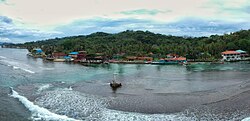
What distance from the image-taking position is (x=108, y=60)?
262 ft

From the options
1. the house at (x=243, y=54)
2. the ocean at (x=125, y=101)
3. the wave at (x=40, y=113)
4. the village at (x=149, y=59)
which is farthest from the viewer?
the house at (x=243, y=54)

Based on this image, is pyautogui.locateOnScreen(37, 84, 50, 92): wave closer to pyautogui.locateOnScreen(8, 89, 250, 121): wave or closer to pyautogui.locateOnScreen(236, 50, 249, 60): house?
pyautogui.locateOnScreen(8, 89, 250, 121): wave

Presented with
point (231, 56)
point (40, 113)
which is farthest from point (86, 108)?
point (231, 56)

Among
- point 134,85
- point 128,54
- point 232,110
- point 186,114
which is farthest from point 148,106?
point 128,54

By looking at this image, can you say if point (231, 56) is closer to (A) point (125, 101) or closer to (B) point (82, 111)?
(A) point (125, 101)

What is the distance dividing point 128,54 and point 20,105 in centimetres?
6523

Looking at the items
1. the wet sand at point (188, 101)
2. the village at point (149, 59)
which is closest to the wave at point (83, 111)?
the wet sand at point (188, 101)

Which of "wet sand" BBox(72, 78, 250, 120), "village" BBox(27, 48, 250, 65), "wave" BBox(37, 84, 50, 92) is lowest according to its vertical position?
"wet sand" BBox(72, 78, 250, 120)

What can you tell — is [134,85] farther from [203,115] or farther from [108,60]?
[108,60]

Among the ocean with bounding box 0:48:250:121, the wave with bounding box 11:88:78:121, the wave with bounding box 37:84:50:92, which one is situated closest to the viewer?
the wave with bounding box 11:88:78:121

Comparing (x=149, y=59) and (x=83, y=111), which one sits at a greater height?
(x=149, y=59)

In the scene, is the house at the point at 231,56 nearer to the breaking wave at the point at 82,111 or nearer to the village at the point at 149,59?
the village at the point at 149,59

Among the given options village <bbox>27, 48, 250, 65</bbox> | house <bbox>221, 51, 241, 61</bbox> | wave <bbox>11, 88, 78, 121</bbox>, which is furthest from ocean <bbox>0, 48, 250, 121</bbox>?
house <bbox>221, 51, 241, 61</bbox>

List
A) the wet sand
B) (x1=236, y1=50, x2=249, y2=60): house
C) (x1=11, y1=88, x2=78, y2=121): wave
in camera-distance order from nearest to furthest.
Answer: (x1=11, y1=88, x2=78, y2=121): wave < the wet sand < (x1=236, y1=50, x2=249, y2=60): house
